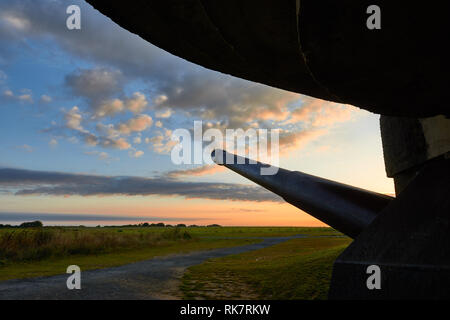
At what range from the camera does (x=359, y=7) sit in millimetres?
1337

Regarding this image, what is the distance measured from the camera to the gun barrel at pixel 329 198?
3.22 m

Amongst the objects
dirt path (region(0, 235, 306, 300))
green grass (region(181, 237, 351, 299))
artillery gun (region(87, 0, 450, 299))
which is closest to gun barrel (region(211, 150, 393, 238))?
artillery gun (region(87, 0, 450, 299))

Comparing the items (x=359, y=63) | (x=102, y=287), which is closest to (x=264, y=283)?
(x=102, y=287)

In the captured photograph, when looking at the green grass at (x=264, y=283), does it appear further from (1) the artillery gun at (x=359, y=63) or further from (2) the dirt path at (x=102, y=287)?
(1) the artillery gun at (x=359, y=63)

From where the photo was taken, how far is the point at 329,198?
3451mm

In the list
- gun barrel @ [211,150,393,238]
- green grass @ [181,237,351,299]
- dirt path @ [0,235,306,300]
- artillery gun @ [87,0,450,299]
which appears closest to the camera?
artillery gun @ [87,0,450,299]

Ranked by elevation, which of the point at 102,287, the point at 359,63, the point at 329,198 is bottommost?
the point at 102,287

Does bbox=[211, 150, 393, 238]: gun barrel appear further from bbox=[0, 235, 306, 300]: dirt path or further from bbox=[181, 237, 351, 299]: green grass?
bbox=[0, 235, 306, 300]: dirt path

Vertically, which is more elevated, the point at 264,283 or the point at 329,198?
the point at 329,198

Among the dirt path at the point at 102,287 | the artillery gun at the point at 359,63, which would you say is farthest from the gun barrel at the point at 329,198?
the dirt path at the point at 102,287

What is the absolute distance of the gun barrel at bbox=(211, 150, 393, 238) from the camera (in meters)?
3.22

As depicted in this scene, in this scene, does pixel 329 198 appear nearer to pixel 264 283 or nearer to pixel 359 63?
pixel 359 63
